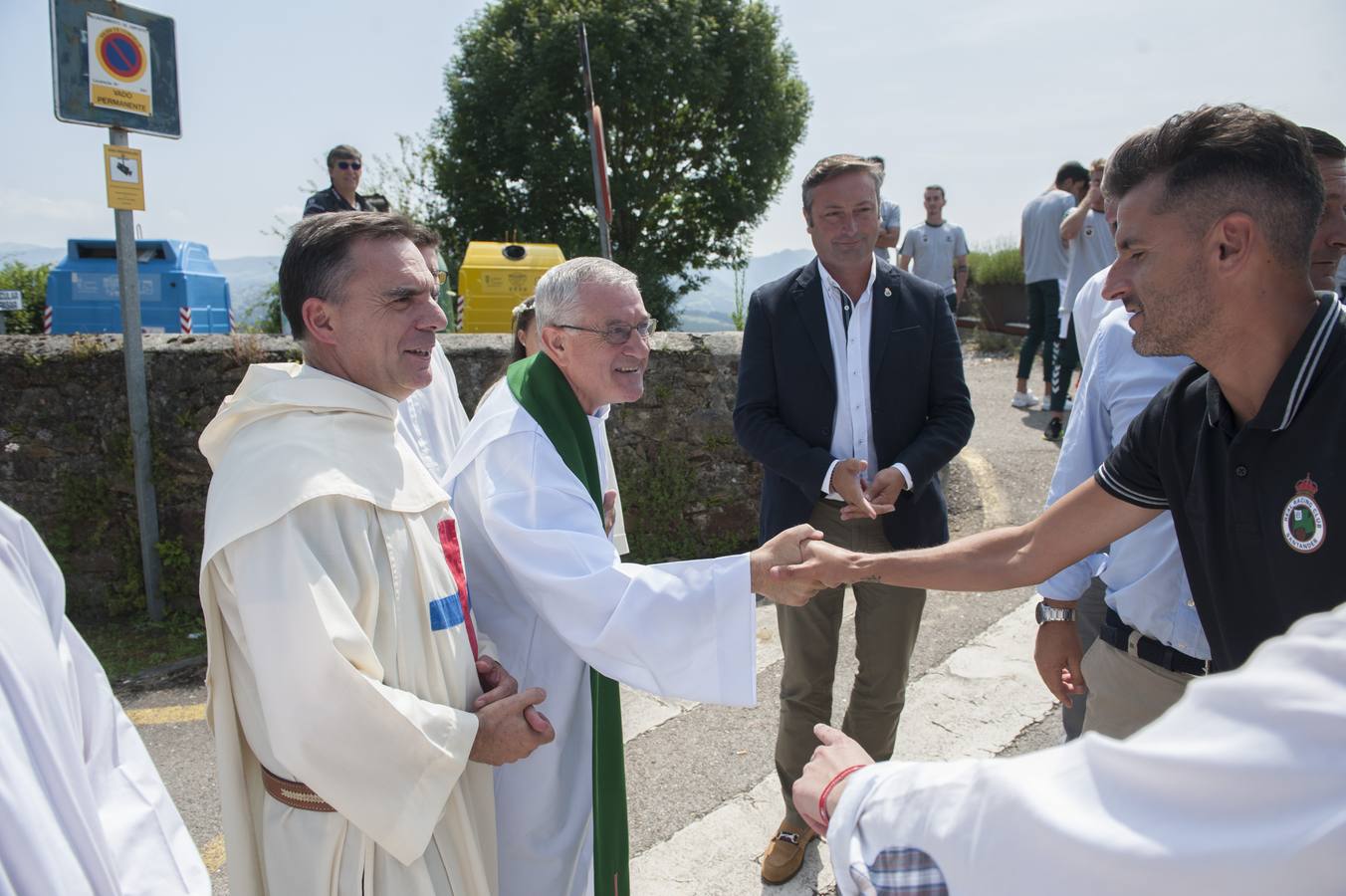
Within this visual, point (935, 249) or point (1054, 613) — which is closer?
point (1054, 613)

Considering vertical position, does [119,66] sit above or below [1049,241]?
above

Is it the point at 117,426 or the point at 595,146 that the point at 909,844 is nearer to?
the point at 117,426

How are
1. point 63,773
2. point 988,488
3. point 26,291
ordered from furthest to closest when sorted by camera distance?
point 26,291 → point 988,488 → point 63,773

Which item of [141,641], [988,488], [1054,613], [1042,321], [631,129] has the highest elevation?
[631,129]

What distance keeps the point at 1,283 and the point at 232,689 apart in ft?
52.9

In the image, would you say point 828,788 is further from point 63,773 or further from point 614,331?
point 614,331

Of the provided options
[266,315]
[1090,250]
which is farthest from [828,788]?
[266,315]

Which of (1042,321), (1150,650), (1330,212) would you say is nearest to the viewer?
(1150,650)

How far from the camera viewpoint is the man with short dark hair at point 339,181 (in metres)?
5.69

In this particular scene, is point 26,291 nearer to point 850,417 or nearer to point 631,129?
point 631,129

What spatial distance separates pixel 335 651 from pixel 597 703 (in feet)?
2.79

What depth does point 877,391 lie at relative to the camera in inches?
123

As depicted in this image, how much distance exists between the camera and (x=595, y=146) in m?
6.23

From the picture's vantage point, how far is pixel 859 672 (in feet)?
10.2
